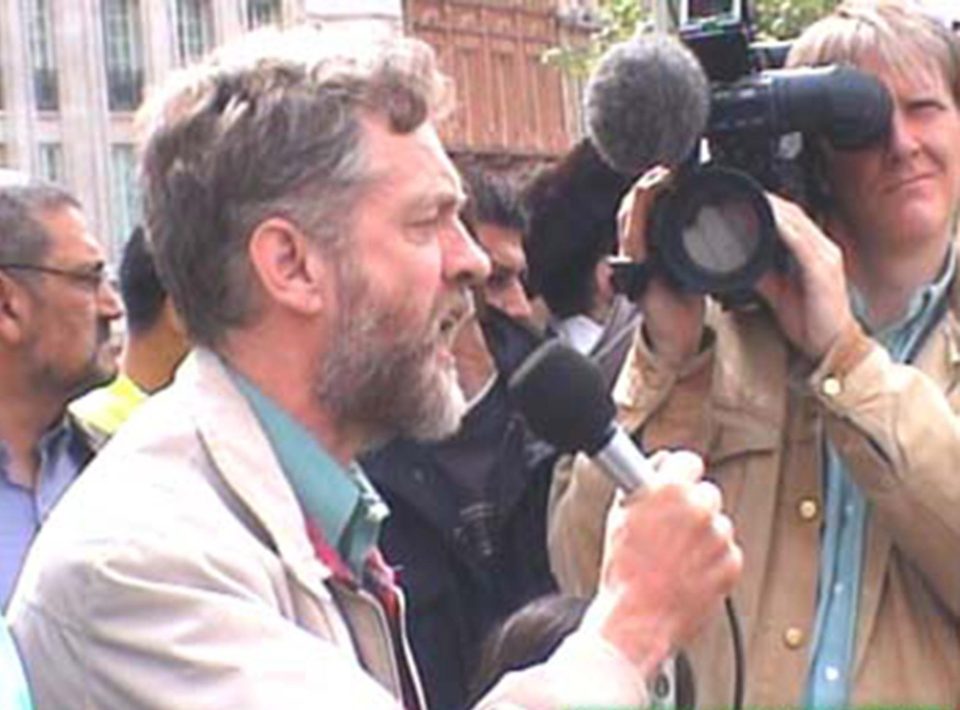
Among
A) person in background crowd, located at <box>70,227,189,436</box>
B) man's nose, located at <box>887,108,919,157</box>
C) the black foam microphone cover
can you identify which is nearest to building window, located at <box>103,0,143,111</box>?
person in background crowd, located at <box>70,227,189,436</box>

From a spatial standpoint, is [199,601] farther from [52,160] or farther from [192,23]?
[192,23]

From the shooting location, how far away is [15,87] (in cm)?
2873

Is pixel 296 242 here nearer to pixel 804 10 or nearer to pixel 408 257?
pixel 408 257

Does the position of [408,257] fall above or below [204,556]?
above

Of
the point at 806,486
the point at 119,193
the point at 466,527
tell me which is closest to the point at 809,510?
the point at 806,486

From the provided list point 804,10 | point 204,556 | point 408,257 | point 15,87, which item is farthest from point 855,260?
point 15,87

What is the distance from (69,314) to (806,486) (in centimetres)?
213

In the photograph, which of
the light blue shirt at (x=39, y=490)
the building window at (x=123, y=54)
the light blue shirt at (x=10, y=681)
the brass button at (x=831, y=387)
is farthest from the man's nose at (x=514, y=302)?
the building window at (x=123, y=54)

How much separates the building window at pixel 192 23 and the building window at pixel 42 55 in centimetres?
167

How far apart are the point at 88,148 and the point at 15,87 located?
42.9 inches

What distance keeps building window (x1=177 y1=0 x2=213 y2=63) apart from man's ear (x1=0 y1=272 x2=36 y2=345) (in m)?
25.8

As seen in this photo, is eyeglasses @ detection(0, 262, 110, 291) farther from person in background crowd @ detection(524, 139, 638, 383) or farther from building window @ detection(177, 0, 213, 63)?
building window @ detection(177, 0, 213, 63)

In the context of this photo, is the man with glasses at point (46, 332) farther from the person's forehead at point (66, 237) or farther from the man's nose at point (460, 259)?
the man's nose at point (460, 259)

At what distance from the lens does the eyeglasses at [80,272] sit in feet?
15.5
